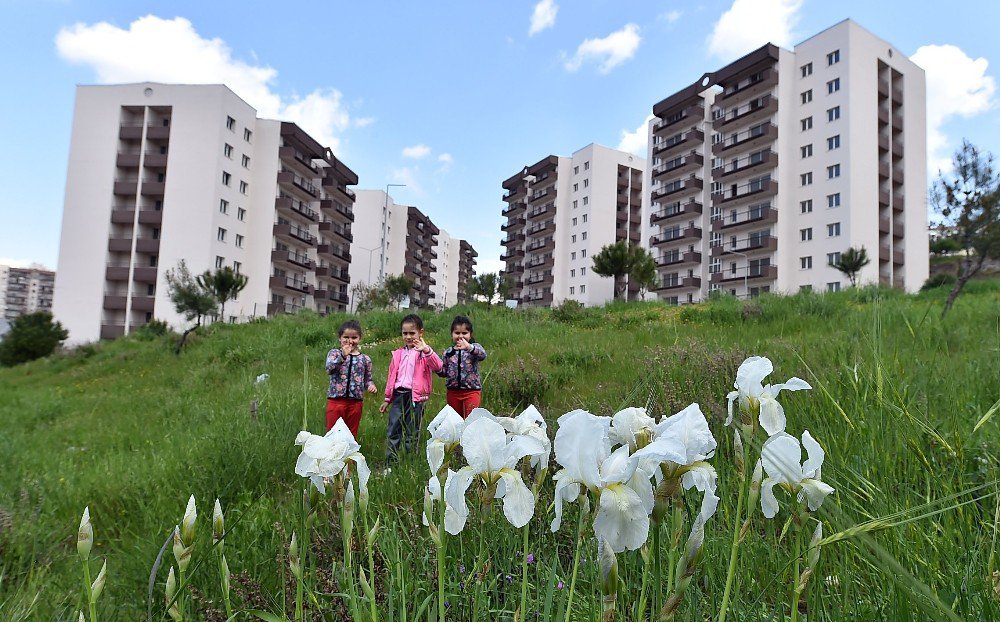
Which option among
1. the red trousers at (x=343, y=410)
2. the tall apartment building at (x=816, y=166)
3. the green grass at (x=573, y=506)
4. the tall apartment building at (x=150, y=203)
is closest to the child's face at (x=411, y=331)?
the red trousers at (x=343, y=410)

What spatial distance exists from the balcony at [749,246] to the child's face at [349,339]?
38.9 m

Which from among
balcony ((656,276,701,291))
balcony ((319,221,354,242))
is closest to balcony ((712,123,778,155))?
balcony ((656,276,701,291))

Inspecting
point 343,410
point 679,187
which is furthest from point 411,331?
point 679,187

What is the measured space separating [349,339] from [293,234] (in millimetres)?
43088

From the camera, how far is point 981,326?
5.82 metres

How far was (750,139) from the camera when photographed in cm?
3938

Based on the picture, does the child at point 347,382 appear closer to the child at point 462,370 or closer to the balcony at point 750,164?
the child at point 462,370

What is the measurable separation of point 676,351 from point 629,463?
4744 millimetres

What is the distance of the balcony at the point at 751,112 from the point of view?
38.2 m

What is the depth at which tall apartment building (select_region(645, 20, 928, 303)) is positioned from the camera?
34.4m

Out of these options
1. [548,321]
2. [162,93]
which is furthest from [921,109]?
[162,93]

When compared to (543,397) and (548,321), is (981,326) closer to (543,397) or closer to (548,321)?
(543,397)

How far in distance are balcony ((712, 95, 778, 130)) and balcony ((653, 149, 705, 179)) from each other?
3030 mm

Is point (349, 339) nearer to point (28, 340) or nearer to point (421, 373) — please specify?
point (421, 373)
